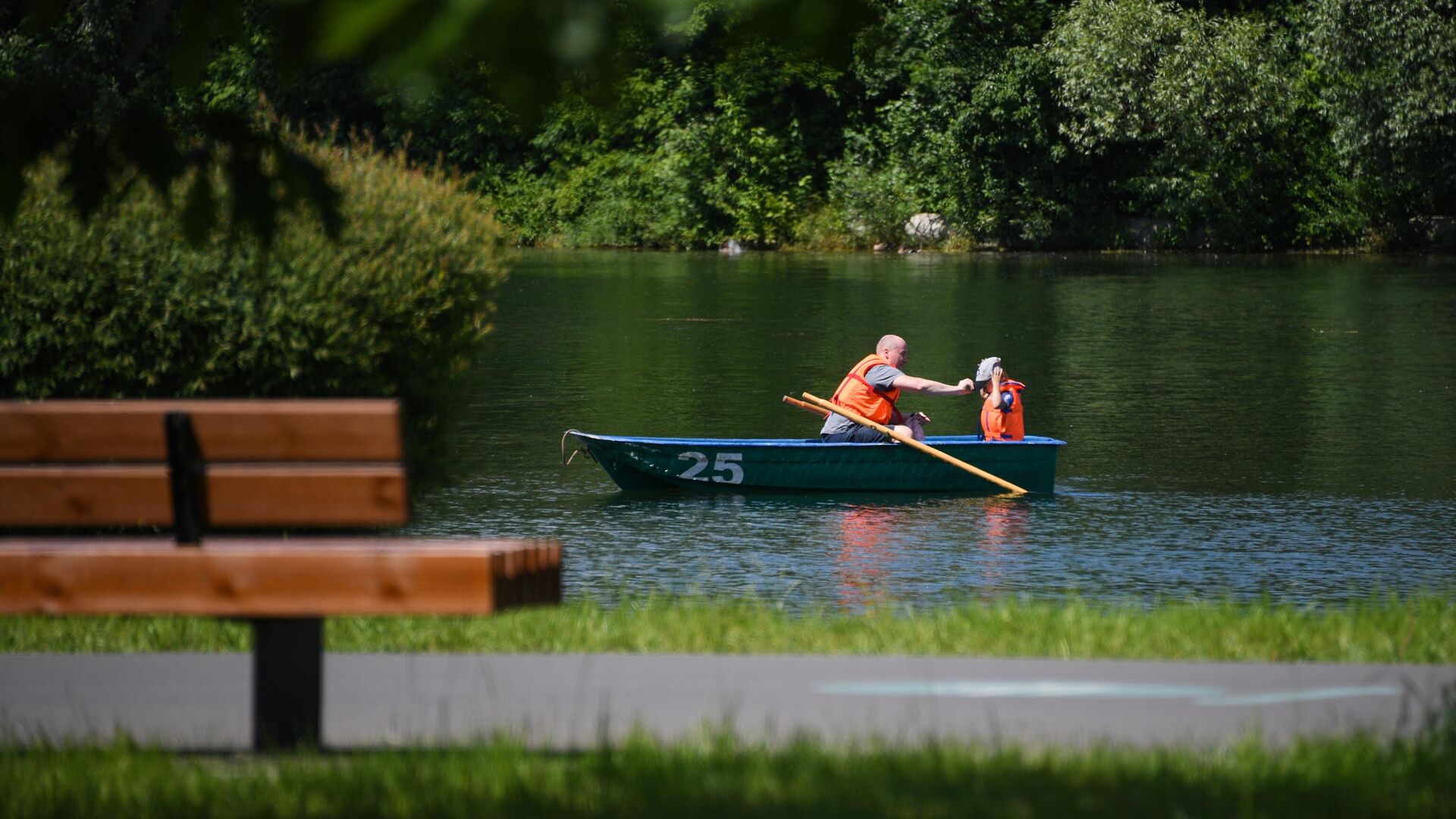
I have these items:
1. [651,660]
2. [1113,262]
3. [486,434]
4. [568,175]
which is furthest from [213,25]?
[568,175]

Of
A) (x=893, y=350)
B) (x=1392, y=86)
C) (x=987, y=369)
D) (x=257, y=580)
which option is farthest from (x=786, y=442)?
(x=1392, y=86)

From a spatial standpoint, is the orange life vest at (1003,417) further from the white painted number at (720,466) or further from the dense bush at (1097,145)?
the dense bush at (1097,145)

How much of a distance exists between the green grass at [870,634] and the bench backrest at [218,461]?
137 cm

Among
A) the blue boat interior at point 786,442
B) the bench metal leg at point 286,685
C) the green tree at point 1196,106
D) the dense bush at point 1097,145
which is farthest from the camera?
the green tree at point 1196,106

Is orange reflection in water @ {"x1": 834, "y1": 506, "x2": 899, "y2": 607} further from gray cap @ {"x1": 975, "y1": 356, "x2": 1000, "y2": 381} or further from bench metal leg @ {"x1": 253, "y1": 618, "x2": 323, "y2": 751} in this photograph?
bench metal leg @ {"x1": 253, "y1": 618, "x2": 323, "y2": 751}

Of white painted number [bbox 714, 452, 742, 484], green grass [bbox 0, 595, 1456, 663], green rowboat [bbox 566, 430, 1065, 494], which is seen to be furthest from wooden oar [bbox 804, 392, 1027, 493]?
green grass [bbox 0, 595, 1456, 663]

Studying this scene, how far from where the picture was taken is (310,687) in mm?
4891

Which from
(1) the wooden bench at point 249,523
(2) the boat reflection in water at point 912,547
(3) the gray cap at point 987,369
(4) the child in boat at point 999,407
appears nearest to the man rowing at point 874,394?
(3) the gray cap at point 987,369

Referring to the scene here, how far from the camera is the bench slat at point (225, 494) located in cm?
479

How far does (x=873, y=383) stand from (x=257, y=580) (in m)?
10.9

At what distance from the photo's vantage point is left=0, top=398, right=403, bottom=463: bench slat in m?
4.76

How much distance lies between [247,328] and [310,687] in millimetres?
4497

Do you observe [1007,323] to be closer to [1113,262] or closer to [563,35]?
[1113,262]

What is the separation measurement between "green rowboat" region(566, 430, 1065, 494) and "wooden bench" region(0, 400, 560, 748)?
9.83 metres
